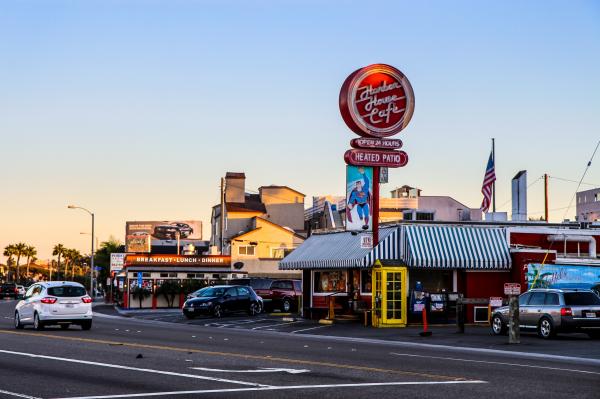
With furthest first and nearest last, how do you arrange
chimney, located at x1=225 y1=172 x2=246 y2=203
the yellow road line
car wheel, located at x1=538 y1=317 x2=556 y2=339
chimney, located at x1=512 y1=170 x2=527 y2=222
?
chimney, located at x1=225 y1=172 x2=246 y2=203 < chimney, located at x1=512 y1=170 x2=527 y2=222 < car wheel, located at x1=538 y1=317 x2=556 y2=339 < the yellow road line

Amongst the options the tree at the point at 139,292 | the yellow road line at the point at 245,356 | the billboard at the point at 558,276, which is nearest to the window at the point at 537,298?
the billboard at the point at 558,276

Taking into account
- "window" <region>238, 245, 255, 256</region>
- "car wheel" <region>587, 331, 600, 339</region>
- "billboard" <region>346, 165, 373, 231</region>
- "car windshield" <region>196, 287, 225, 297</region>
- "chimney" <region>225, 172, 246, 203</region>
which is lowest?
"car wheel" <region>587, 331, 600, 339</region>

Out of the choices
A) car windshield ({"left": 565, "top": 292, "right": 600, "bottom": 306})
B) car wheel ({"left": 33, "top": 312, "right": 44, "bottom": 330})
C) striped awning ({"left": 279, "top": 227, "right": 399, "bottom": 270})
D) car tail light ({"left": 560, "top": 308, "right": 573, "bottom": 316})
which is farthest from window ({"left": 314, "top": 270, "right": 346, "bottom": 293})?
car wheel ({"left": 33, "top": 312, "right": 44, "bottom": 330})

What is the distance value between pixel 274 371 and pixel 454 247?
86.0 ft

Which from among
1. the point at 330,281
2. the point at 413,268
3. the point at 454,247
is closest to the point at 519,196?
the point at 454,247

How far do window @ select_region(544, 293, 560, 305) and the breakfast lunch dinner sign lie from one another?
37.6 feet

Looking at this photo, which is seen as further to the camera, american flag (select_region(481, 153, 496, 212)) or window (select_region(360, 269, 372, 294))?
american flag (select_region(481, 153, 496, 212))

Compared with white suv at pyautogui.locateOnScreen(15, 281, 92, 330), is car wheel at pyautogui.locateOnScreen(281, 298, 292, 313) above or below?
below

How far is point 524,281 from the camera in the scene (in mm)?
41375

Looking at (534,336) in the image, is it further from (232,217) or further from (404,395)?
(232,217)

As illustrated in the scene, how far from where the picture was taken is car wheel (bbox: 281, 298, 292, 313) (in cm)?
5462

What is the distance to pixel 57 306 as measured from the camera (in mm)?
32219

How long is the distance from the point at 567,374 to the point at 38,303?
2049cm

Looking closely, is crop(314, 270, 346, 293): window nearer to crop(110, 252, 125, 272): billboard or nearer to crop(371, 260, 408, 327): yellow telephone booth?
crop(371, 260, 408, 327): yellow telephone booth
